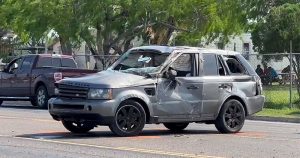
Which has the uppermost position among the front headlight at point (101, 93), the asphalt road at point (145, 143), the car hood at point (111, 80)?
the car hood at point (111, 80)

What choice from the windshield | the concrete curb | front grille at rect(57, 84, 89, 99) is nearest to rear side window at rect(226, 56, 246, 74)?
the windshield

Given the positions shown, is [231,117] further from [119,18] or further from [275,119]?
[119,18]

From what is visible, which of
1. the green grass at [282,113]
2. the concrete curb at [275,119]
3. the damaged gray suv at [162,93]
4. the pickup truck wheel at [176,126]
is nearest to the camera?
the damaged gray suv at [162,93]

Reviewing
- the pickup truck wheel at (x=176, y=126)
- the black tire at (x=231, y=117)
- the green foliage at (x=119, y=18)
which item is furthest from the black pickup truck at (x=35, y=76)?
the black tire at (x=231, y=117)

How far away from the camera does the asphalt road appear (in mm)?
11188

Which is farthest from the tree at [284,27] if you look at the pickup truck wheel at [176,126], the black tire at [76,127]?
the black tire at [76,127]

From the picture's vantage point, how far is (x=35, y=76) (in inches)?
972

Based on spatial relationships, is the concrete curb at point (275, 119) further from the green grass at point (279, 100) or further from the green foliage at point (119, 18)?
the green foliage at point (119, 18)

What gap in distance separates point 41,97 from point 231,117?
11.2 meters

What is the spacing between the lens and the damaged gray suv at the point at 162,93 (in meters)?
13.2

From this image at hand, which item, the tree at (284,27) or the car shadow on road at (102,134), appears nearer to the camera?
the car shadow on road at (102,134)

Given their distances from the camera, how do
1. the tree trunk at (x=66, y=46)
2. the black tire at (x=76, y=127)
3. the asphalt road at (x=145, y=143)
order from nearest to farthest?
the asphalt road at (x=145, y=143), the black tire at (x=76, y=127), the tree trunk at (x=66, y=46)

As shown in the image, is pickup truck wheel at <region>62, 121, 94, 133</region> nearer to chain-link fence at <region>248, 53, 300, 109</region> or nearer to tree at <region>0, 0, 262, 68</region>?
chain-link fence at <region>248, 53, 300, 109</region>

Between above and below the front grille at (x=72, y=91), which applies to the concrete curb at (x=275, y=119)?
below
